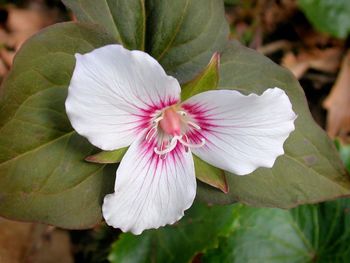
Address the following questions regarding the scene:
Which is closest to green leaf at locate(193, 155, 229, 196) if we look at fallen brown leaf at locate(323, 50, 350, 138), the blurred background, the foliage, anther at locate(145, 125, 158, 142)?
the foliage

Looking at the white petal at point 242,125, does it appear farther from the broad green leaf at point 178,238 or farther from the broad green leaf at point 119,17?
the broad green leaf at point 178,238

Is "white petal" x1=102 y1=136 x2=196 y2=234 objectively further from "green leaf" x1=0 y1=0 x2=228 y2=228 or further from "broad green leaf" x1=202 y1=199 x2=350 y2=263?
"broad green leaf" x1=202 y1=199 x2=350 y2=263

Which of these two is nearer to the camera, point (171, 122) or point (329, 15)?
point (171, 122)

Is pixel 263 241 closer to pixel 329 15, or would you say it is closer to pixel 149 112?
pixel 149 112

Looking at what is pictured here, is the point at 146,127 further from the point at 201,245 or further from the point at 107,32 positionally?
the point at 201,245

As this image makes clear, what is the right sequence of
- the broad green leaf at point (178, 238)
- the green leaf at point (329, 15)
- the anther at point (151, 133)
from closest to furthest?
the anther at point (151, 133), the broad green leaf at point (178, 238), the green leaf at point (329, 15)

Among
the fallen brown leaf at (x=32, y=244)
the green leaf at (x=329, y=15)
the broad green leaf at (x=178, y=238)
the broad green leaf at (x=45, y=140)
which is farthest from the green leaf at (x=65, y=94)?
the green leaf at (x=329, y=15)

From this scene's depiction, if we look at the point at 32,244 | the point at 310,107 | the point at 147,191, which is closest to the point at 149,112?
the point at 147,191
